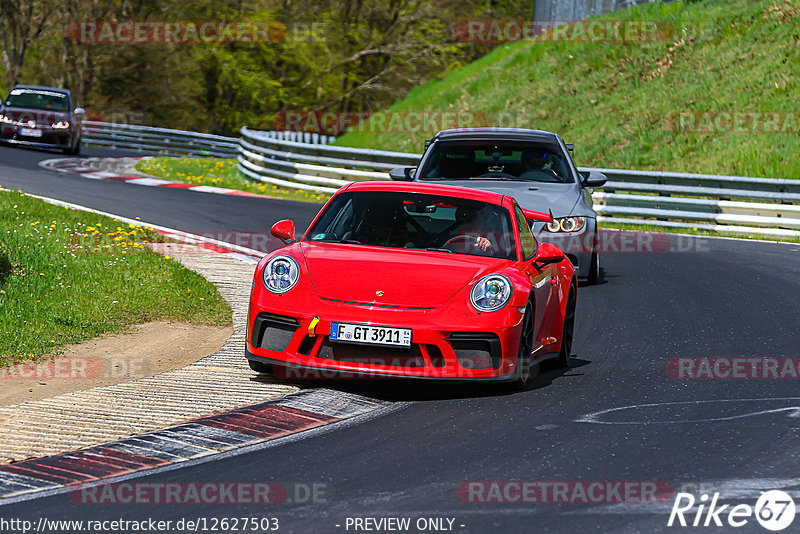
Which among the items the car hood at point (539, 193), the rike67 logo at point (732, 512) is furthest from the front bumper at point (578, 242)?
the rike67 logo at point (732, 512)

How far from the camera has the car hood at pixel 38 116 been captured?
30922 mm

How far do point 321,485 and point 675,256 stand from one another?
11.9m

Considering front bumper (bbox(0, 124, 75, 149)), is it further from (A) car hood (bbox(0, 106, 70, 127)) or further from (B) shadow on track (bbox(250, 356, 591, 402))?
(B) shadow on track (bbox(250, 356, 591, 402))

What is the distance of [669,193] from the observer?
2155 centimetres

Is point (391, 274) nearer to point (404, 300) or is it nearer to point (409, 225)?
point (404, 300)

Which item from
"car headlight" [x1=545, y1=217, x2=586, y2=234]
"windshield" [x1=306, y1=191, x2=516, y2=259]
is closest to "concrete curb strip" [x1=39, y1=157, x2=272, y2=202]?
"car headlight" [x1=545, y1=217, x2=586, y2=234]

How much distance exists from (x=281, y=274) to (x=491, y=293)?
1.38 m

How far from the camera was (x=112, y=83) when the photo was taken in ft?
169

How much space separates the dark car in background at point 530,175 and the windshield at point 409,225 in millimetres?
3650

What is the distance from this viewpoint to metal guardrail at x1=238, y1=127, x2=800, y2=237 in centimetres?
2009

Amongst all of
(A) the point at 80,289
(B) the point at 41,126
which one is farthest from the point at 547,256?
(B) the point at 41,126

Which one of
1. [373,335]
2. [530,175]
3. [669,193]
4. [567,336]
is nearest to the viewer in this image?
[373,335]

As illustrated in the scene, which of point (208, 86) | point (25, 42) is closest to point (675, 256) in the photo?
point (25, 42)

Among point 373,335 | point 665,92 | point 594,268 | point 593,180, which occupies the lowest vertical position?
point 594,268
